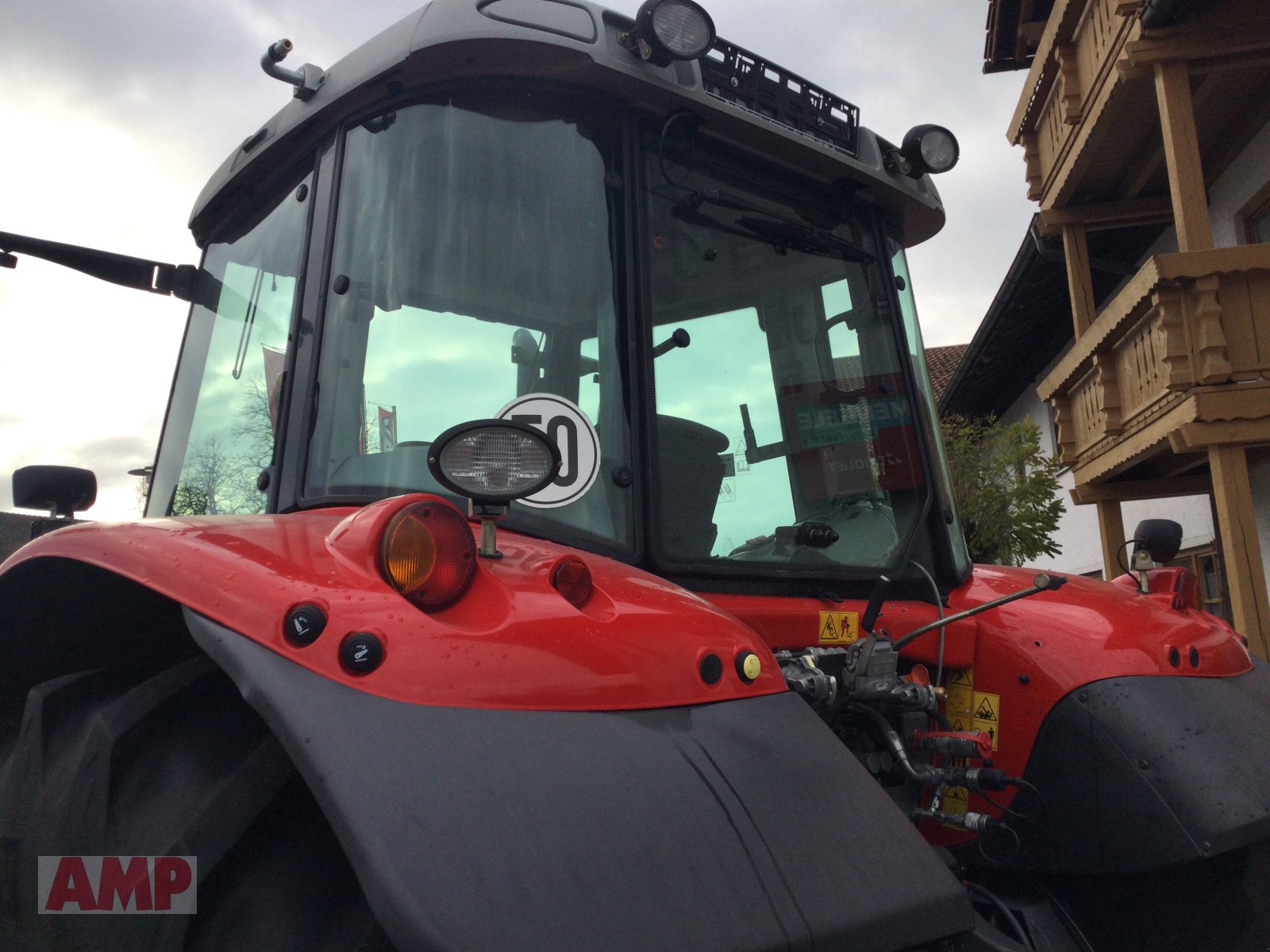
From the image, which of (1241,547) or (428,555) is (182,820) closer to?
(428,555)

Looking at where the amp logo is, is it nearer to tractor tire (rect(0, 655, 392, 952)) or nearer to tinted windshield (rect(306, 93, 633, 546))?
tractor tire (rect(0, 655, 392, 952))

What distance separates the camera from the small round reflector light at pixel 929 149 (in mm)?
3029

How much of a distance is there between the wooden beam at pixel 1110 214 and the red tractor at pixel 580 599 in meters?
11.1

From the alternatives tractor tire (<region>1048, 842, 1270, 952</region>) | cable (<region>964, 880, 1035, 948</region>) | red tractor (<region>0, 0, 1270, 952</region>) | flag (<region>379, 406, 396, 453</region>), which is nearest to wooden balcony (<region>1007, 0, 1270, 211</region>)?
red tractor (<region>0, 0, 1270, 952</region>)

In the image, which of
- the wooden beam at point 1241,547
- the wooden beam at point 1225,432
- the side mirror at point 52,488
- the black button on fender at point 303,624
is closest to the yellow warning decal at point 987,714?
the black button on fender at point 303,624

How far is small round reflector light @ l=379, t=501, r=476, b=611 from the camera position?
1438 millimetres

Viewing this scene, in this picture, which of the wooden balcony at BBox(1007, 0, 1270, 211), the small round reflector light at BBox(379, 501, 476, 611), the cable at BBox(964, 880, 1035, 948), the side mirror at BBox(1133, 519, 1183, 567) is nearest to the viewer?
the small round reflector light at BBox(379, 501, 476, 611)

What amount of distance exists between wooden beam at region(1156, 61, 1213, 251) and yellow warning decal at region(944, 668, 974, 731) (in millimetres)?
8153

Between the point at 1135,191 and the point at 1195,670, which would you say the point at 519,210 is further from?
the point at 1135,191

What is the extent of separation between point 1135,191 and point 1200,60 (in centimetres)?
311

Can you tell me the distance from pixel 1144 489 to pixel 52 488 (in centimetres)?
1223

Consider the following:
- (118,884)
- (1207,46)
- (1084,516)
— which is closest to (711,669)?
(118,884)

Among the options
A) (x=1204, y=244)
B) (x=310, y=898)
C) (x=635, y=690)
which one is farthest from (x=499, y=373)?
(x=1204, y=244)

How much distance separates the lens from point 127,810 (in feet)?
4.94
